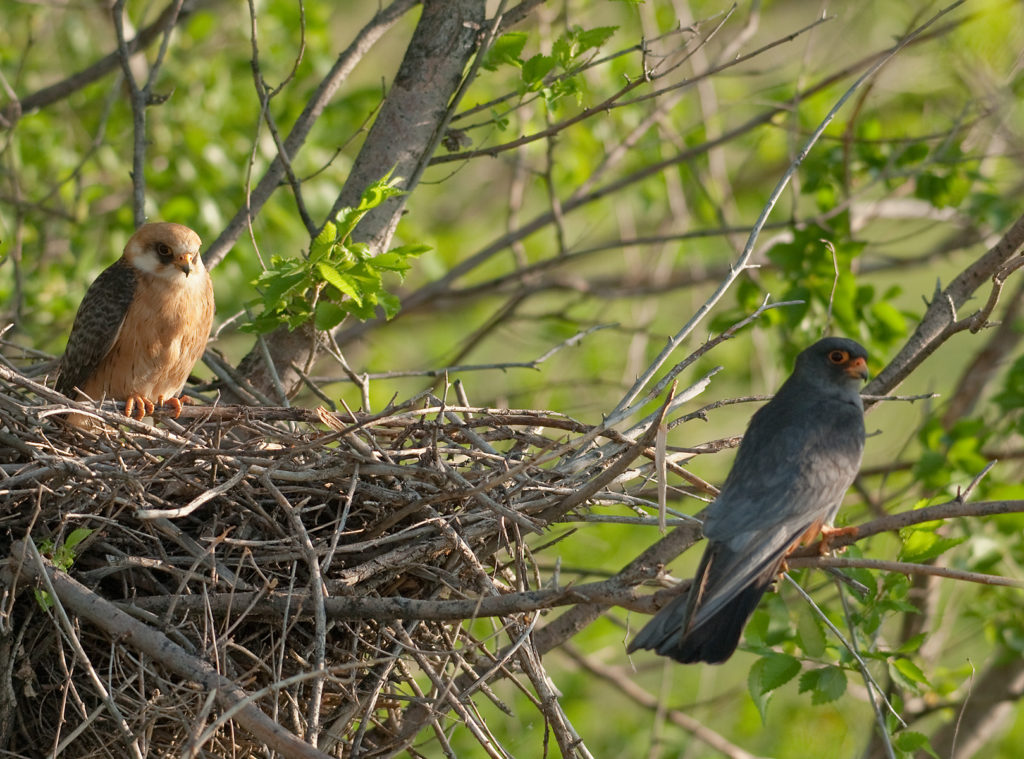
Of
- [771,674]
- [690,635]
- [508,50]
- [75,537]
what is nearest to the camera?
[690,635]

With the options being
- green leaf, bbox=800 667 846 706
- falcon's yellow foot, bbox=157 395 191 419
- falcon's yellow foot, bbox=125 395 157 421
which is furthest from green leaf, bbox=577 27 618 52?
green leaf, bbox=800 667 846 706

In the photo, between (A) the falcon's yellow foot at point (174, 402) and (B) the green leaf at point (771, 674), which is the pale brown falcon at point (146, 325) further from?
(B) the green leaf at point (771, 674)

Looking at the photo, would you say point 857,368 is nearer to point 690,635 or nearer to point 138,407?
point 690,635

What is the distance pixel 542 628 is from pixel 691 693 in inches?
191

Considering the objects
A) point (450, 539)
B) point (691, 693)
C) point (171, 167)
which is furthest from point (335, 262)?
point (691, 693)

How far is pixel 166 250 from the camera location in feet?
16.2

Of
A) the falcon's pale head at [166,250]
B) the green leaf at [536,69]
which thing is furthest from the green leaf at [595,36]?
the falcon's pale head at [166,250]

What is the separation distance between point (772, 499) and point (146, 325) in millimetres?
2823

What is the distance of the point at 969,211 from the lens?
5742 millimetres

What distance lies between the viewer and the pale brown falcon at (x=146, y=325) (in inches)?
192

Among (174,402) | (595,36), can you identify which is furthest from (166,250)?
(595,36)

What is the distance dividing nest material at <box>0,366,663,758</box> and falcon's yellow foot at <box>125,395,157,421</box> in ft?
2.45

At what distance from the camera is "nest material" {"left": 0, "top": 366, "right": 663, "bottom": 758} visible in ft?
10.8

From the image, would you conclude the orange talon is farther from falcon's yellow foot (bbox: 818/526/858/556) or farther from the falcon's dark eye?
falcon's yellow foot (bbox: 818/526/858/556)
